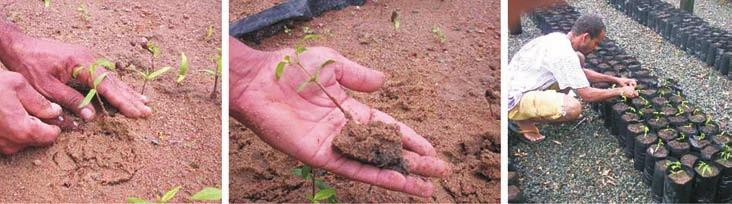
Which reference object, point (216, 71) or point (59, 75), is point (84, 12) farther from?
point (216, 71)

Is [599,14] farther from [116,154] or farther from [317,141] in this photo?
[116,154]

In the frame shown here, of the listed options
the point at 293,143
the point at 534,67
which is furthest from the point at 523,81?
the point at 293,143

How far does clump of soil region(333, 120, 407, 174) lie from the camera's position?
1.58 m

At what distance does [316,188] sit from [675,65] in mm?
1521

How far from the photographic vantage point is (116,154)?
72.6 inches

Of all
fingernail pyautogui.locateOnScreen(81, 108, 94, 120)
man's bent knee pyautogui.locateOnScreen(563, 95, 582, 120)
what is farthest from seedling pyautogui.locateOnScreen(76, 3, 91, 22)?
man's bent knee pyautogui.locateOnScreen(563, 95, 582, 120)

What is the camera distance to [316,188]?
178cm

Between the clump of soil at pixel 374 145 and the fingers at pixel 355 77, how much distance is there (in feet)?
0.42

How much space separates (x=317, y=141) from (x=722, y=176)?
1.10 m

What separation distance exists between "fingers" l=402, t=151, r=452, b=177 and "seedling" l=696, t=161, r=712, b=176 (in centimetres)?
74

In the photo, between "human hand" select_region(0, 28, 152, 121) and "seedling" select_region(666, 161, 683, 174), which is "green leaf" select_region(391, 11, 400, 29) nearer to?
"human hand" select_region(0, 28, 152, 121)

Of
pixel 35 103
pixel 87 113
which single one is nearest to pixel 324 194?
pixel 87 113

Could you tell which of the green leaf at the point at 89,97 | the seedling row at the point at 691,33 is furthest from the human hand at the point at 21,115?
A: the seedling row at the point at 691,33

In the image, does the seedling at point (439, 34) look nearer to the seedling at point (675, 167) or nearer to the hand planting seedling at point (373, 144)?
the hand planting seedling at point (373, 144)
